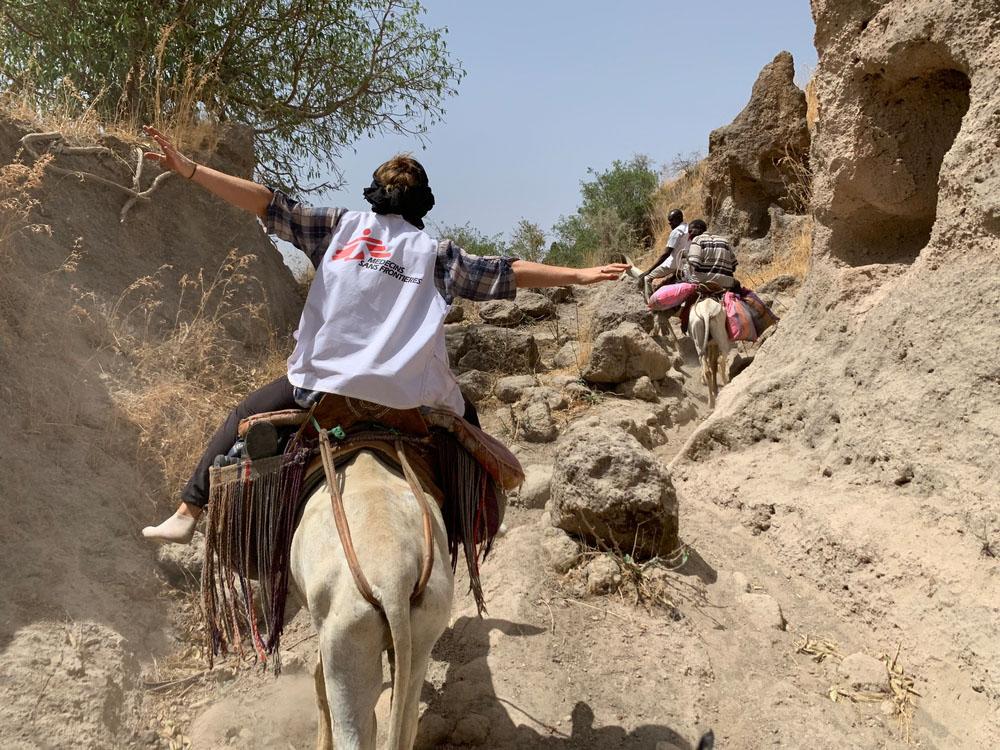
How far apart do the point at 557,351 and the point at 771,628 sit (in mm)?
6898

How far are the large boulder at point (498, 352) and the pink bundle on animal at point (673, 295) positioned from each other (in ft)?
5.18

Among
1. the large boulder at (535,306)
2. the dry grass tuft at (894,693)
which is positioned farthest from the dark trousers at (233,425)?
the large boulder at (535,306)

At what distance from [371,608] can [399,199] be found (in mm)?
1663

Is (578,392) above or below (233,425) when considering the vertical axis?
below

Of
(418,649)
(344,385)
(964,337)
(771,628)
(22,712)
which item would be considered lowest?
(22,712)

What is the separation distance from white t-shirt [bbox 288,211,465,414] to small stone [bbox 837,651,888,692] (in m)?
2.23

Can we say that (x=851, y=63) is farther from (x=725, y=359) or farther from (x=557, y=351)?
(x=557, y=351)

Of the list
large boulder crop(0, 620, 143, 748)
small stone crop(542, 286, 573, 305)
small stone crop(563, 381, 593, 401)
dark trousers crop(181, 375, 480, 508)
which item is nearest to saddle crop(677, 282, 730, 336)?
small stone crop(563, 381, 593, 401)

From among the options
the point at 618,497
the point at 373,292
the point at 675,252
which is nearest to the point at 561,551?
the point at 618,497

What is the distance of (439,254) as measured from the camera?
3273 mm

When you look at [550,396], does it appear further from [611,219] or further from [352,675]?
[611,219]

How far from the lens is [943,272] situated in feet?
14.6

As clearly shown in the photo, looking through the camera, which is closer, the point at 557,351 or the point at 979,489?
the point at 979,489

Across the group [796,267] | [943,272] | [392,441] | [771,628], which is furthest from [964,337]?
[796,267]
